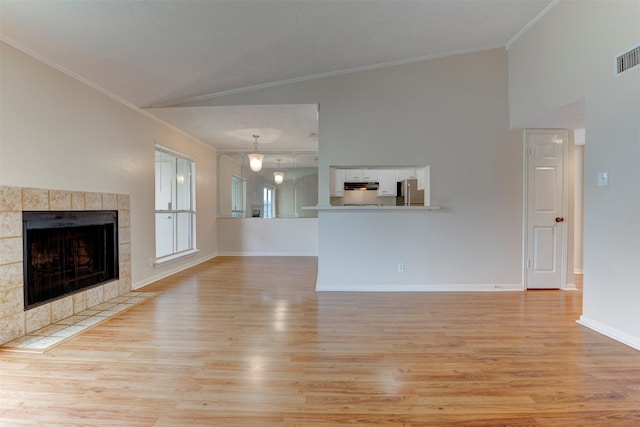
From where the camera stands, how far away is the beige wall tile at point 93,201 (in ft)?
10.9

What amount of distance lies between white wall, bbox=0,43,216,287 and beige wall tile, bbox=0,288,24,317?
90 centimetres

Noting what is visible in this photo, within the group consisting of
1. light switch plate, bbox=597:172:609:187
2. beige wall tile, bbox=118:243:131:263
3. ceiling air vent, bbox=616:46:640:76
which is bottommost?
beige wall tile, bbox=118:243:131:263

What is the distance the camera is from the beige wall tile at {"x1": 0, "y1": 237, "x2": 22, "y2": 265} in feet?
7.95

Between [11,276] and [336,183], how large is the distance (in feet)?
12.7

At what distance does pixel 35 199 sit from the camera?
2.71 metres

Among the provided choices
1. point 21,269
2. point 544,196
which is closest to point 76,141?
point 21,269

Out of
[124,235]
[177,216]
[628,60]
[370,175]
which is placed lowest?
[124,235]

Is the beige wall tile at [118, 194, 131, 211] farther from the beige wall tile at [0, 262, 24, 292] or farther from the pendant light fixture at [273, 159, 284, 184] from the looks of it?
the pendant light fixture at [273, 159, 284, 184]

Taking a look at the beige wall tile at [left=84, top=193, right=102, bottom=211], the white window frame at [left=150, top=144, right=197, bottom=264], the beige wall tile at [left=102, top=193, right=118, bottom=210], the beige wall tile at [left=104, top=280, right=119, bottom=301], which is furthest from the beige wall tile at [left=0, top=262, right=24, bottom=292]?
the white window frame at [left=150, top=144, right=197, bottom=264]

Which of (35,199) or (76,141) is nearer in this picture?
(35,199)

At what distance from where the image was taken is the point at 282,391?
1796mm

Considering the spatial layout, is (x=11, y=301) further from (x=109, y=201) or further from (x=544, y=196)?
(x=544, y=196)

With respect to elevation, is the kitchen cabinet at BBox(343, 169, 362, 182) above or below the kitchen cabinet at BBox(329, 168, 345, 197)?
above

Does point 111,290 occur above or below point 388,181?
below
